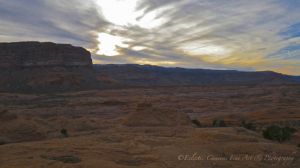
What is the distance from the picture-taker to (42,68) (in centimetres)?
10756

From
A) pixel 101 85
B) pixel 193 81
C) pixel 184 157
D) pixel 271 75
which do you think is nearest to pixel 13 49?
pixel 101 85

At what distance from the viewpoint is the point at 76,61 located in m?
117


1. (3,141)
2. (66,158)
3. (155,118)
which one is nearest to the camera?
(66,158)

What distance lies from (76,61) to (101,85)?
12.2m

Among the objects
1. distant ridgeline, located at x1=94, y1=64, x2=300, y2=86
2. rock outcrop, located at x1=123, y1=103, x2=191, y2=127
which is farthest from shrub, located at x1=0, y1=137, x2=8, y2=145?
distant ridgeline, located at x1=94, y1=64, x2=300, y2=86

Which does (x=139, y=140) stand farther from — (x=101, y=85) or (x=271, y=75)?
(x=271, y=75)

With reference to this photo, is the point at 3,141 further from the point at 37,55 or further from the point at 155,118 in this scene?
the point at 37,55

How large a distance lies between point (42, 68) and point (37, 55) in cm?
398

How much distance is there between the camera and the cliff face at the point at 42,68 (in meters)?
98.8

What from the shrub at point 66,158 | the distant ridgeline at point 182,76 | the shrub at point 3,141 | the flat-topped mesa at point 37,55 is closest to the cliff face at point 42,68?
the flat-topped mesa at point 37,55

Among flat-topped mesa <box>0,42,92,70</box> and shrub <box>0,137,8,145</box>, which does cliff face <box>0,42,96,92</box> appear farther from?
shrub <box>0,137,8,145</box>

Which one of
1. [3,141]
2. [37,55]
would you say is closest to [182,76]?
[37,55]

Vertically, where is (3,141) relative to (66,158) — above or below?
below

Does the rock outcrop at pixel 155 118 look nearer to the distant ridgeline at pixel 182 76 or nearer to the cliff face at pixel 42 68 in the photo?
the cliff face at pixel 42 68
